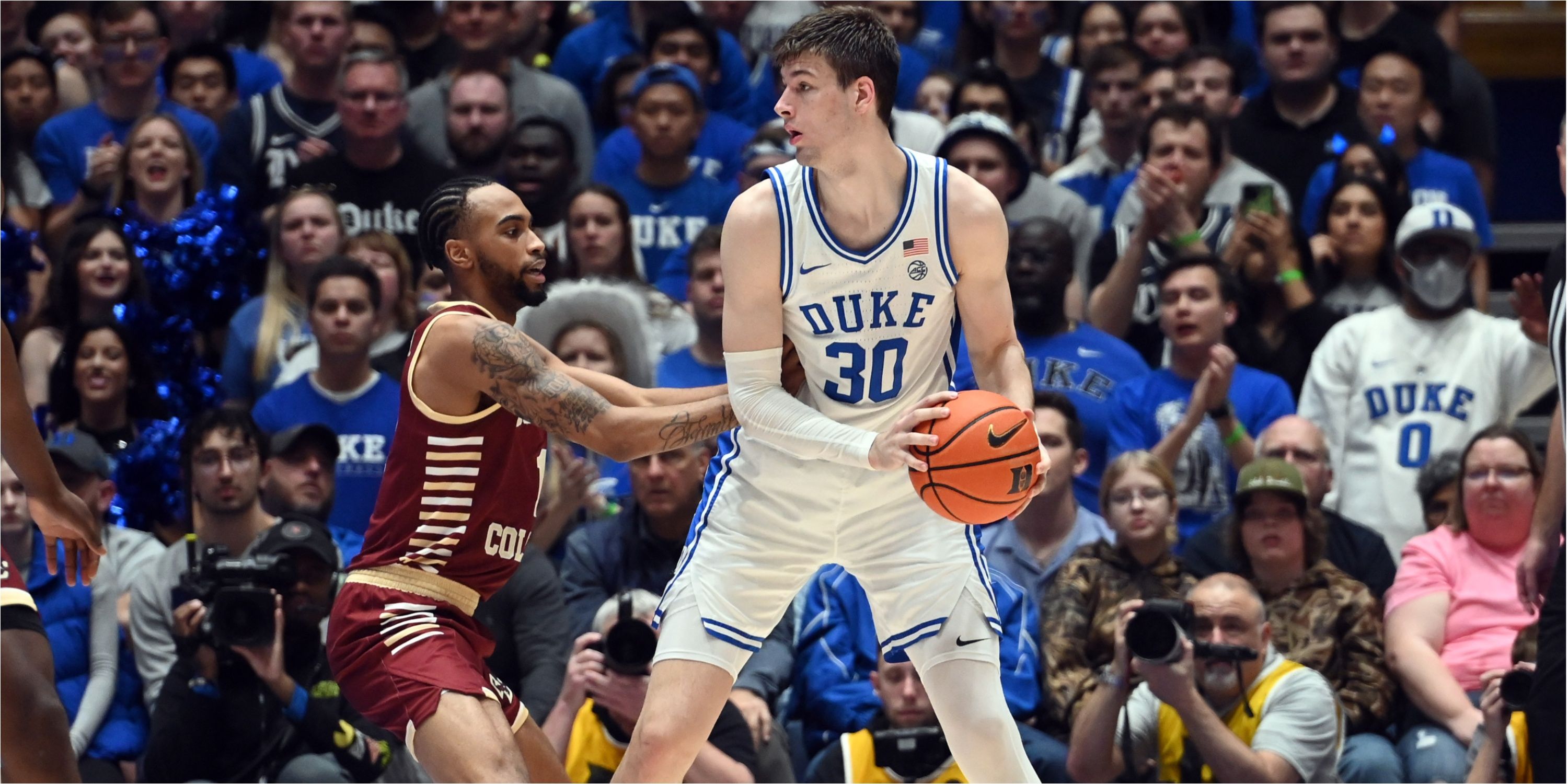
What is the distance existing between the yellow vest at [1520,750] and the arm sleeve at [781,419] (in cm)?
297

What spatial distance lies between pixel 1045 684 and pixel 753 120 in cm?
493

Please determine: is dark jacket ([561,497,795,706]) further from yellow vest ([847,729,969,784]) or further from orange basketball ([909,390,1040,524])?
orange basketball ([909,390,1040,524])

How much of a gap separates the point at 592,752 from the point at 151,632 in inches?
76.8

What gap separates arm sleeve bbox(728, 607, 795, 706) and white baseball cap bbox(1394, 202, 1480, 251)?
3.42 meters

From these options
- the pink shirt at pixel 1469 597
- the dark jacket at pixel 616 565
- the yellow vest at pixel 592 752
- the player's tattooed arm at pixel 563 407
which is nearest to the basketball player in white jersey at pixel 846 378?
the player's tattooed arm at pixel 563 407

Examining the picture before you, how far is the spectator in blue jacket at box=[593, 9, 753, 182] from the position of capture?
34.6 feet

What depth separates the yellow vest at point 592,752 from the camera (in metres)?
7.07

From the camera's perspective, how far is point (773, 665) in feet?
24.7

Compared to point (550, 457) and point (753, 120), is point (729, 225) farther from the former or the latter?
point (753, 120)

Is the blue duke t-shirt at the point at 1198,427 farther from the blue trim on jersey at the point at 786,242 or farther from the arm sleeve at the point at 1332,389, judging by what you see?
the blue trim on jersey at the point at 786,242

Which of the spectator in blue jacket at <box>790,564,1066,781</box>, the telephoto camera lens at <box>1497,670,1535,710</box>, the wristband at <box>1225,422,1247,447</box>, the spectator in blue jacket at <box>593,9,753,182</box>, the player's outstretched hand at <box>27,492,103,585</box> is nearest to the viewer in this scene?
the player's outstretched hand at <box>27,492,103,585</box>

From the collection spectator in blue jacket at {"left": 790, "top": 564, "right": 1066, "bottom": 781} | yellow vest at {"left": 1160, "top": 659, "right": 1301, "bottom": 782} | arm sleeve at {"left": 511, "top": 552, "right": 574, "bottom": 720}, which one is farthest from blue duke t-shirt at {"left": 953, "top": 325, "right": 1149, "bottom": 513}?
arm sleeve at {"left": 511, "top": 552, "right": 574, "bottom": 720}

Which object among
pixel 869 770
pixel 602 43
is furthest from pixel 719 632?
pixel 602 43

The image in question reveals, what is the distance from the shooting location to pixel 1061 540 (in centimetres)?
802
